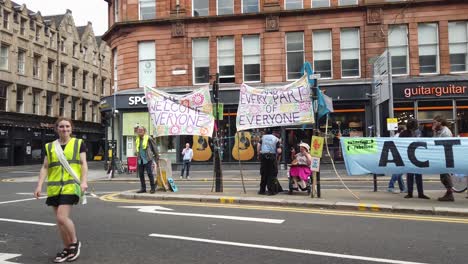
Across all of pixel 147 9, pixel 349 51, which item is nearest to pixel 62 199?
pixel 349 51

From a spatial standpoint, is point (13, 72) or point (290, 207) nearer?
point (290, 207)

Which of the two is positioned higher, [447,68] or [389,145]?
[447,68]

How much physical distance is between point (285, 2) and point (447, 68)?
991 centimetres

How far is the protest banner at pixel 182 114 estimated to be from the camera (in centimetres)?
1224

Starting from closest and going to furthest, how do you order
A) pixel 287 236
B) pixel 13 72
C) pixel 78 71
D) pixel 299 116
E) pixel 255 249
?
pixel 255 249 < pixel 287 236 < pixel 299 116 < pixel 13 72 < pixel 78 71

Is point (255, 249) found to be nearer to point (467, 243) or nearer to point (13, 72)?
point (467, 243)

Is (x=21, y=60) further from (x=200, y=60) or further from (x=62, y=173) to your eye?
(x=62, y=173)

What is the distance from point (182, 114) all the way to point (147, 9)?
18.0m

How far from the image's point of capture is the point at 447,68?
83.8 ft

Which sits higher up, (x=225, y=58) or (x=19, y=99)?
(x=225, y=58)

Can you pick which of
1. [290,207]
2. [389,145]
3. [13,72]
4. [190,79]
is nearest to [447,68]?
[190,79]

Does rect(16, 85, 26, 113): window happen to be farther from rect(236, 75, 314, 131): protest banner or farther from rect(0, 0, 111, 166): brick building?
rect(236, 75, 314, 131): protest banner

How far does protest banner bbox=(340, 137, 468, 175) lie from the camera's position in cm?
1016

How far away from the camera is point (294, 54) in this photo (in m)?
26.9
